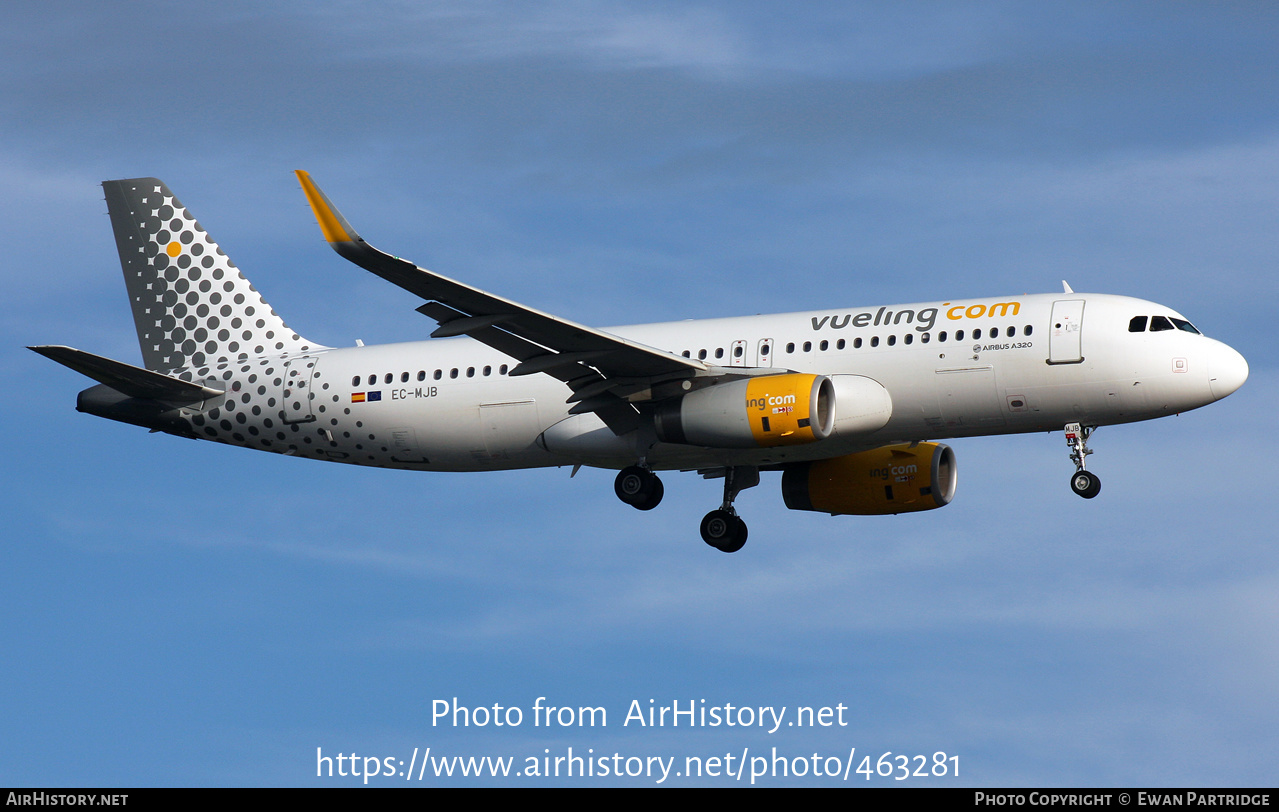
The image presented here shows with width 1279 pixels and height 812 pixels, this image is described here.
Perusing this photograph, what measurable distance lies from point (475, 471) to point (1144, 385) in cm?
1660

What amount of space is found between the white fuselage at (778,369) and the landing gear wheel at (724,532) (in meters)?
1.73

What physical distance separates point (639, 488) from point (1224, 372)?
13564 millimetres

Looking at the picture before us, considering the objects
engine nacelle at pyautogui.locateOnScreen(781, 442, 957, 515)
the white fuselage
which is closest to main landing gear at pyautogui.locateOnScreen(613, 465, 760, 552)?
the white fuselage

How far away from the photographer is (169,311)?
152 ft

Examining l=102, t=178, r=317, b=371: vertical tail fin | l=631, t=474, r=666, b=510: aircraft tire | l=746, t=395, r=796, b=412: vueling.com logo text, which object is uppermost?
l=102, t=178, r=317, b=371: vertical tail fin

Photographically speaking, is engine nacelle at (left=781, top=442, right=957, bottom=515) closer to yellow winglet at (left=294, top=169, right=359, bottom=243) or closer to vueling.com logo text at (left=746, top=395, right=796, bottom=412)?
vueling.com logo text at (left=746, top=395, right=796, bottom=412)

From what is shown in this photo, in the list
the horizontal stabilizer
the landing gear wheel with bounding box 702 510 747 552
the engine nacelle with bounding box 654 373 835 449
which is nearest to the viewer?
the engine nacelle with bounding box 654 373 835 449

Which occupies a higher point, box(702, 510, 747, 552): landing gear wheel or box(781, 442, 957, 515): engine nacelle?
box(781, 442, 957, 515): engine nacelle

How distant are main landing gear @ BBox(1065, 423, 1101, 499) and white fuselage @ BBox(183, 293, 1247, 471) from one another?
295 mm

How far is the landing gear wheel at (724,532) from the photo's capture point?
42.7 metres

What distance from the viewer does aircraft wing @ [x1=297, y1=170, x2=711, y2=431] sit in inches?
1250

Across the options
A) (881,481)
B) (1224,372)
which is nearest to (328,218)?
(881,481)

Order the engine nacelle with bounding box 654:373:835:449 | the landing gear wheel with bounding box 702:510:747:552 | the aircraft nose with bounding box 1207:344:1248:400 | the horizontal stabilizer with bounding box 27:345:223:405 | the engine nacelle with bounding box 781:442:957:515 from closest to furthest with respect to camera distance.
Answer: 1. the aircraft nose with bounding box 1207:344:1248:400
2. the engine nacelle with bounding box 654:373:835:449
3. the horizontal stabilizer with bounding box 27:345:223:405
4. the landing gear wheel with bounding box 702:510:747:552
5. the engine nacelle with bounding box 781:442:957:515

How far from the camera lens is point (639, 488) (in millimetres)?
40156
